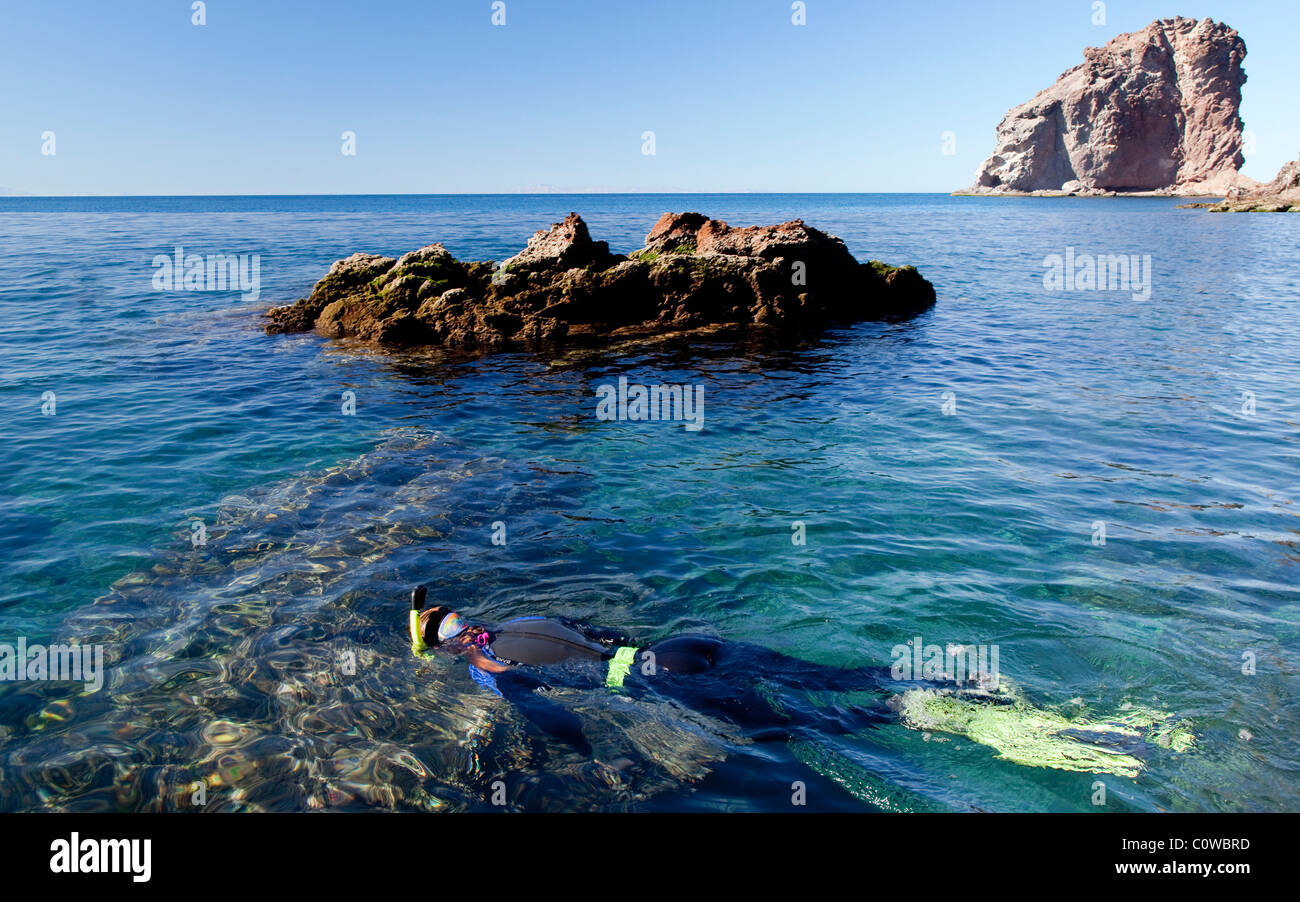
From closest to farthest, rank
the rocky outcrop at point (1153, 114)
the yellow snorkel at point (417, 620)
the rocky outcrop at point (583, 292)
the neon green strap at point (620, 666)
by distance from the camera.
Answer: the neon green strap at point (620, 666) → the yellow snorkel at point (417, 620) → the rocky outcrop at point (583, 292) → the rocky outcrop at point (1153, 114)

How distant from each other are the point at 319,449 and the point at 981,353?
19078 mm

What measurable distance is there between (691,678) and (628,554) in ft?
9.93

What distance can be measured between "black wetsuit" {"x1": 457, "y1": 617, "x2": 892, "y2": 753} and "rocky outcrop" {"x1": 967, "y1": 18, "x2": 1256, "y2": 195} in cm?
17651

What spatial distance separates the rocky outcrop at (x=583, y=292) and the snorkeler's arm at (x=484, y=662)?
Result: 1601cm

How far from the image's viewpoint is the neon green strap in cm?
676

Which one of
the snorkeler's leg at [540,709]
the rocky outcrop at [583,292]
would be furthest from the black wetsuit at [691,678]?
the rocky outcrop at [583,292]

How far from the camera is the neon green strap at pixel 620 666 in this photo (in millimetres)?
6758

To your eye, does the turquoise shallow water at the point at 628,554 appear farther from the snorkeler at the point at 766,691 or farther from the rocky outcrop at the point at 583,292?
the rocky outcrop at the point at 583,292

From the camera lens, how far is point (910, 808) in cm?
534

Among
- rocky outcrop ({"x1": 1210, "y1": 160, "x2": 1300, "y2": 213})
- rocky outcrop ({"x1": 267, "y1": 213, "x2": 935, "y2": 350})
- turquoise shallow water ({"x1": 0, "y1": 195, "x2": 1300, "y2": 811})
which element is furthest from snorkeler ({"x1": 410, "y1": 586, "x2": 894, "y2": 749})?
rocky outcrop ({"x1": 1210, "y1": 160, "x2": 1300, "y2": 213})

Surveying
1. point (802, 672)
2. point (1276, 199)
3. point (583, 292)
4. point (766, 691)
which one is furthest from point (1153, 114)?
point (766, 691)

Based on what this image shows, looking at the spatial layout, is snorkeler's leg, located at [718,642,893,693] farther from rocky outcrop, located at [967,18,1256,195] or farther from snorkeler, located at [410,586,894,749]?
rocky outcrop, located at [967,18,1256,195]
